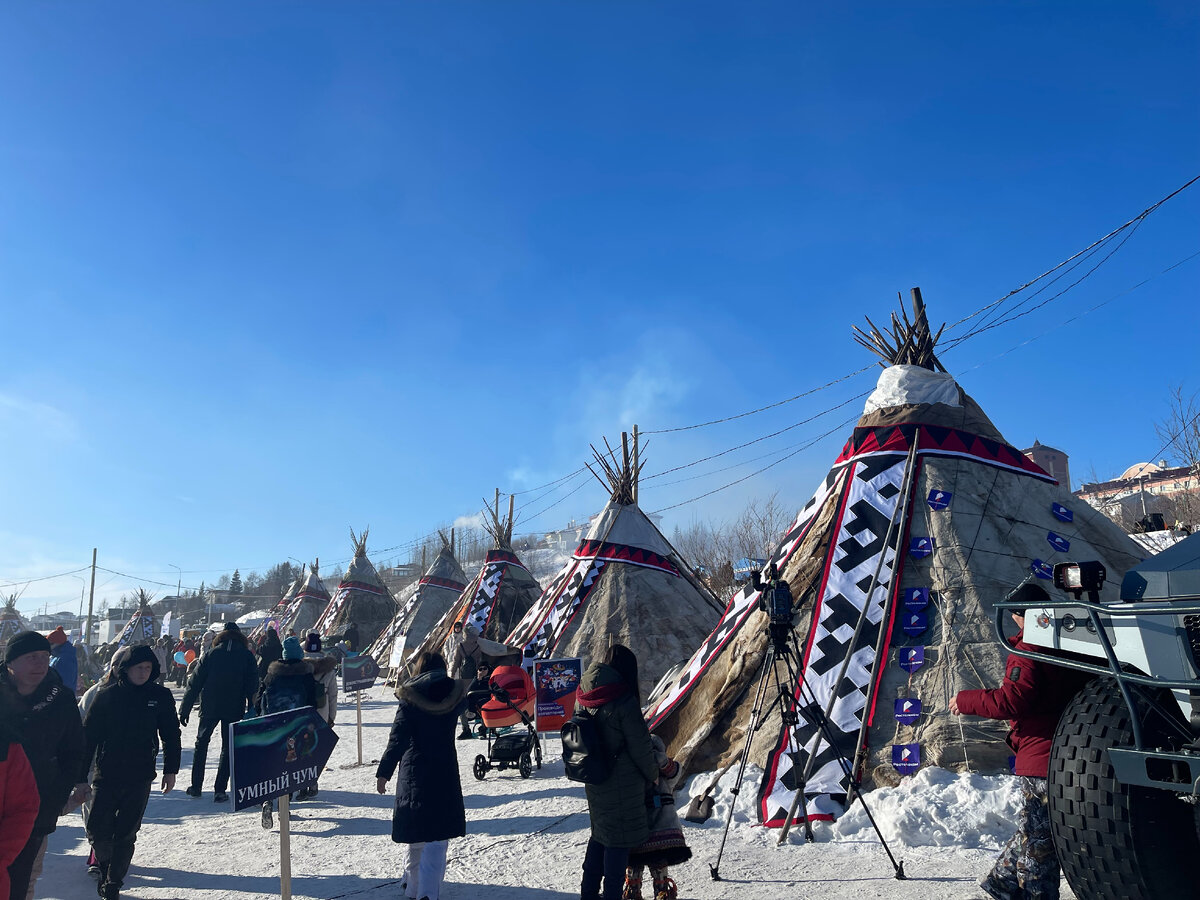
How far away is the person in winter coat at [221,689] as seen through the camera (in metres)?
8.48

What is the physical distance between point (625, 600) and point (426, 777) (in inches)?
349

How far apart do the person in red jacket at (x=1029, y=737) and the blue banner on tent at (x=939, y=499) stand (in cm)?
354

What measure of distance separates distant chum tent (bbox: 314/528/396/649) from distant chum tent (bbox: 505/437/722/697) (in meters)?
15.2

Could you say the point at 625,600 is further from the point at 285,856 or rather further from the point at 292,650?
the point at 285,856

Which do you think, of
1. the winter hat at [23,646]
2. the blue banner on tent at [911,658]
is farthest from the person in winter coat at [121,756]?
the blue banner on tent at [911,658]

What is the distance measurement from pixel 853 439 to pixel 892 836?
13.2ft

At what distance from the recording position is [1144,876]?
9.16ft

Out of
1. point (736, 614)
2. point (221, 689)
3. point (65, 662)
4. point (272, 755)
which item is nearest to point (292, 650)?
point (221, 689)

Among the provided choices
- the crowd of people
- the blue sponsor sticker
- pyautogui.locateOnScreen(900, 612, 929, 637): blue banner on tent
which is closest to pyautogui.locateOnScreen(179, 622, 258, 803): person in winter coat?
the crowd of people

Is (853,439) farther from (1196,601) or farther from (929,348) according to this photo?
(1196,601)

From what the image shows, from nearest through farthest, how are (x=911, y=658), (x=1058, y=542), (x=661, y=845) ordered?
(x=661, y=845), (x=911, y=658), (x=1058, y=542)

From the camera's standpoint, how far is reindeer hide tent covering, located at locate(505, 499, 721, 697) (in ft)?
43.1

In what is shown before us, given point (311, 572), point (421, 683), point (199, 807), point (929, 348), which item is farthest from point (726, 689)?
point (311, 572)

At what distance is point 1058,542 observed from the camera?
24.6 feet
